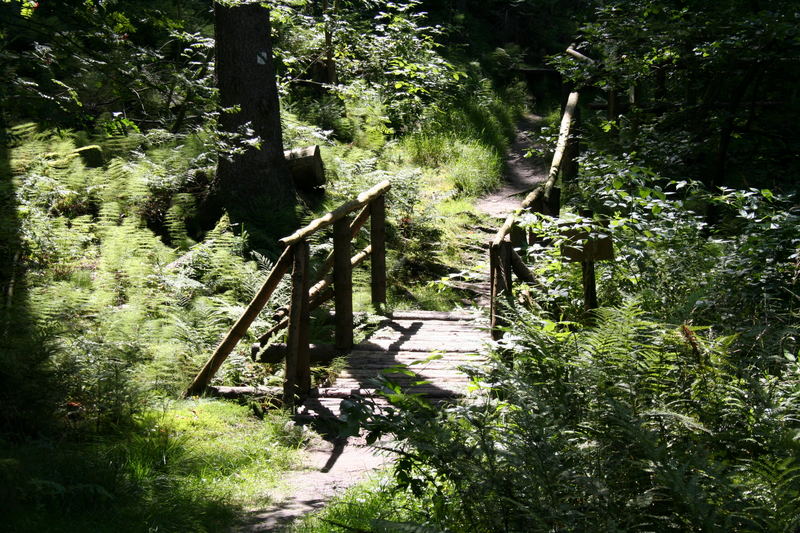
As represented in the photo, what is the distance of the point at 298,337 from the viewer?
6500 millimetres

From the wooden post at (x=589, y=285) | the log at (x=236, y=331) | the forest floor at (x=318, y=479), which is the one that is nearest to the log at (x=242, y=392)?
the log at (x=236, y=331)

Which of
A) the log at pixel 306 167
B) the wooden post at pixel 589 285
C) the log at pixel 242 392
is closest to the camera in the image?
the wooden post at pixel 589 285

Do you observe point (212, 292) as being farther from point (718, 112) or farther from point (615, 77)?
point (718, 112)

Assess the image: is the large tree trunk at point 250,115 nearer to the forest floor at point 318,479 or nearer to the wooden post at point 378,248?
the wooden post at point 378,248

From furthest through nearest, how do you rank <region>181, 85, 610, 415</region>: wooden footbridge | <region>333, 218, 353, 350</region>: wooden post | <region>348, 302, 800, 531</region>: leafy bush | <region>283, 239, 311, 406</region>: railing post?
<region>333, 218, 353, 350</region>: wooden post → <region>283, 239, 311, 406</region>: railing post → <region>181, 85, 610, 415</region>: wooden footbridge → <region>348, 302, 800, 531</region>: leafy bush

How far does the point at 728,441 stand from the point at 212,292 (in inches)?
242

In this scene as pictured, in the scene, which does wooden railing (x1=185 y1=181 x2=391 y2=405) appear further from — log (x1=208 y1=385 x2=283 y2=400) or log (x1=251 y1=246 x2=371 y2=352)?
log (x1=208 y1=385 x2=283 y2=400)

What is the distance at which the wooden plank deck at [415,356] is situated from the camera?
250 inches

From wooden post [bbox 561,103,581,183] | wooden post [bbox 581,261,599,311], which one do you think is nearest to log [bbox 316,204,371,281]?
wooden post [bbox 561,103,581,183]

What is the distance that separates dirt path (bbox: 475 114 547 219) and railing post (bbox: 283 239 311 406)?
584cm

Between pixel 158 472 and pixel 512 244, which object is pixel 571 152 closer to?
pixel 512 244

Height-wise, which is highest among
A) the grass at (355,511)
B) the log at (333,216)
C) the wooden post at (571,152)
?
the wooden post at (571,152)

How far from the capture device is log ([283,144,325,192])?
10.9 m

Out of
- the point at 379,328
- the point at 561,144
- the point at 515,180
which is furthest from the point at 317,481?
the point at 515,180
